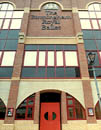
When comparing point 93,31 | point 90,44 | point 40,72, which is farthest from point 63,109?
point 93,31

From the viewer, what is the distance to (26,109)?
992 centimetres

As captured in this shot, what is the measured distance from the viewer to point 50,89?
1045cm

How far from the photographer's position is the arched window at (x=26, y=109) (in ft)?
31.7

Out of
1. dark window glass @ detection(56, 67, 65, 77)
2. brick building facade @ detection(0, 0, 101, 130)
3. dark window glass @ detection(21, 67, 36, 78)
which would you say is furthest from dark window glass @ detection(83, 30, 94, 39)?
dark window glass @ detection(21, 67, 36, 78)

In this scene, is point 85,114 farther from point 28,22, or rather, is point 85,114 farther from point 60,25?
point 28,22

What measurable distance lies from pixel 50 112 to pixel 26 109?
2250 mm

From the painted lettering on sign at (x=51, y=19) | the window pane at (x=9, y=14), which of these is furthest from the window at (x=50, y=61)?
the window pane at (x=9, y=14)

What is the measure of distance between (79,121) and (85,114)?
2.63ft

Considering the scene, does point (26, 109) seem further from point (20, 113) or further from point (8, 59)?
point (8, 59)

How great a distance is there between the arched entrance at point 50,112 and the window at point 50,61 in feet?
7.38

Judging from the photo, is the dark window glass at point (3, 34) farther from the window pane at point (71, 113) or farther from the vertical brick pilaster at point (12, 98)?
the window pane at point (71, 113)

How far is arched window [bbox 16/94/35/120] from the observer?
9664mm

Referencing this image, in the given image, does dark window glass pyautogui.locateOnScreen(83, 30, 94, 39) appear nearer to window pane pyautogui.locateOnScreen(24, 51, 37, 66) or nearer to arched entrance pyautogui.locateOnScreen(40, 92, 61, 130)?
window pane pyautogui.locateOnScreen(24, 51, 37, 66)

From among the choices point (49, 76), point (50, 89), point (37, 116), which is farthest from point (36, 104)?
point (49, 76)
